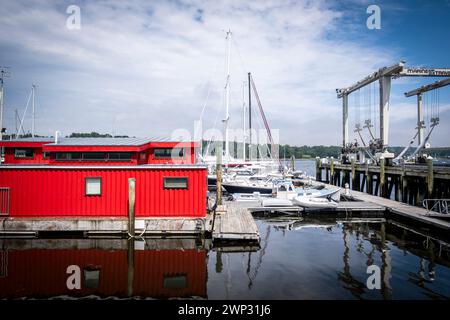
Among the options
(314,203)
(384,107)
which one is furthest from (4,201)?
(384,107)

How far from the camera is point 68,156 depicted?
2106 cm

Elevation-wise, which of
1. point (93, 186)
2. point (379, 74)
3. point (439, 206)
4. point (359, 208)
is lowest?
point (359, 208)

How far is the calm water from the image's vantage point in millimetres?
11977

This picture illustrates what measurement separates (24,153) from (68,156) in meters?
5.12

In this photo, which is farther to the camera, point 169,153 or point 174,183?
point 169,153

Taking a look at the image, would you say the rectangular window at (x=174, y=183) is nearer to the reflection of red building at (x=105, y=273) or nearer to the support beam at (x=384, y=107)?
the reflection of red building at (x=105, y=273)

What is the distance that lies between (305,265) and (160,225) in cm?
848

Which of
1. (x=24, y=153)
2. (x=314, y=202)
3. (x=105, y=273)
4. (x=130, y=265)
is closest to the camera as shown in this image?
(x=105, y=273)

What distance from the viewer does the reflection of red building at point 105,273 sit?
1212 centimetres

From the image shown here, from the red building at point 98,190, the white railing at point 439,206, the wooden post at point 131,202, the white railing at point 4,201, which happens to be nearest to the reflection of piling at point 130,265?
the wooden post at point 131,202

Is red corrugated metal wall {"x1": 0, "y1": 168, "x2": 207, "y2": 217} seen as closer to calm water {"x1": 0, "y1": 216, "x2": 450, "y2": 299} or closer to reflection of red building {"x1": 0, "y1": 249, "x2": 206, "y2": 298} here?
calm water {"x1": 0, "y1": 216, "x2": 450, "y2": 299}

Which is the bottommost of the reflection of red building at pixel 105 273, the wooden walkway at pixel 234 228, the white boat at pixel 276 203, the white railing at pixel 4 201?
the reflection of red building at pixel 105 273

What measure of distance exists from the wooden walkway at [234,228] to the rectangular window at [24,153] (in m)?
15.4

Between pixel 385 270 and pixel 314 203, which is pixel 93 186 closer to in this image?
pixel 385 270
